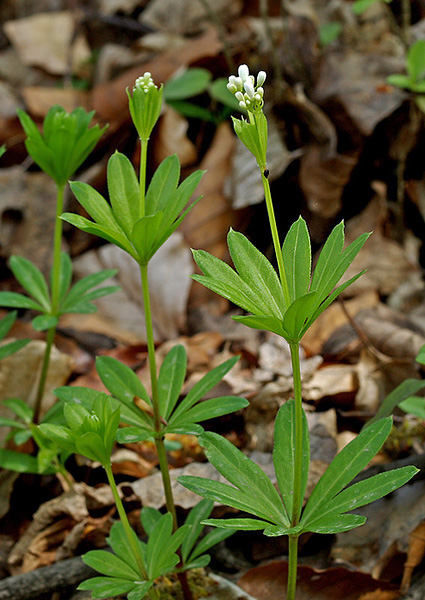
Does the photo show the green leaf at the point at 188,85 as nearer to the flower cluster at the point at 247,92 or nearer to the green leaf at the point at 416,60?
the green leaf at the point at 416,60

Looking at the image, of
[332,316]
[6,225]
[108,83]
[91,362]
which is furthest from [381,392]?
[108,83]

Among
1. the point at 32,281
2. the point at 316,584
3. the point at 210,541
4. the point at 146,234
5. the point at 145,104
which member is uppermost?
the point at 145,104

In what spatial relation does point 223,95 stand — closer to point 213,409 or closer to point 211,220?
point 211,220

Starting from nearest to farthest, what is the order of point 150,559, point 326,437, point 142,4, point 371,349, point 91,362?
point 150,559
point 326,437
point 371,349
point 91,362
point 142,4

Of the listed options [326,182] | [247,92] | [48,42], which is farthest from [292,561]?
[48,42]

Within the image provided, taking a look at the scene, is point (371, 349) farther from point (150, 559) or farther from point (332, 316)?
point (150, 559)

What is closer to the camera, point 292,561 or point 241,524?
point 241,524

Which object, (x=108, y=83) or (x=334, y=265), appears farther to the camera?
(x=108, y=83)
